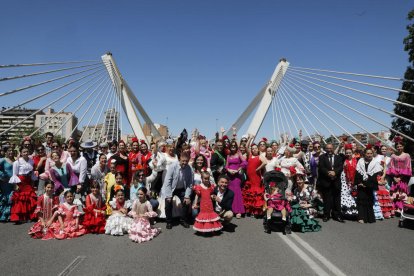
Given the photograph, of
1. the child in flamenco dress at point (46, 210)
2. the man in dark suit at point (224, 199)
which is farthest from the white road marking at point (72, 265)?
the man in dark suit at point (224, 199)

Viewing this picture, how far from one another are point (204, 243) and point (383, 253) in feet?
8.28

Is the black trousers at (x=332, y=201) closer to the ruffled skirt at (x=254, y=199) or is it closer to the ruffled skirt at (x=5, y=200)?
the ruffled skirt at (x=254, y=199)

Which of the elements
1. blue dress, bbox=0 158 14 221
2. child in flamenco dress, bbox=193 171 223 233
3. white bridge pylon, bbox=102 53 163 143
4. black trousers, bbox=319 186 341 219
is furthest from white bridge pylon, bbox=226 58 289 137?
blue dress, bbox=0 158 14 221

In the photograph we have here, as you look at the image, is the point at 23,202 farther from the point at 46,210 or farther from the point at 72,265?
the point at 72,265

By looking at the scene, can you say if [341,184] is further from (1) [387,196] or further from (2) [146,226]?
(2) [146,226]

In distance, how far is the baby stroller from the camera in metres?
5.55

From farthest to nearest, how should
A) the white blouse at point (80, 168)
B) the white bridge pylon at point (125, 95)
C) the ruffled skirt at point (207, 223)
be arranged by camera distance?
the white bridge pylon at point (125, 95) → the white blouse at point (80, 168) → the ruffled skirt at point (207, 223)

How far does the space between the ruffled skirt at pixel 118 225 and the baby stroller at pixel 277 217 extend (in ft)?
8.06

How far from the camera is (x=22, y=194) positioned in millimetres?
6348

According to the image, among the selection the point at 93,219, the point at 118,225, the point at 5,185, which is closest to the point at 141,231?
the point at 118,225

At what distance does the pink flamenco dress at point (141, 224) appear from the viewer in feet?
16.6

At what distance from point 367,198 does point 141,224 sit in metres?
4.76

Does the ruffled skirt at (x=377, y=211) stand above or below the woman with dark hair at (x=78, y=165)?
below

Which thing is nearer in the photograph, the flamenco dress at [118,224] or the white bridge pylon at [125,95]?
the flamenco dress at [118,224]
